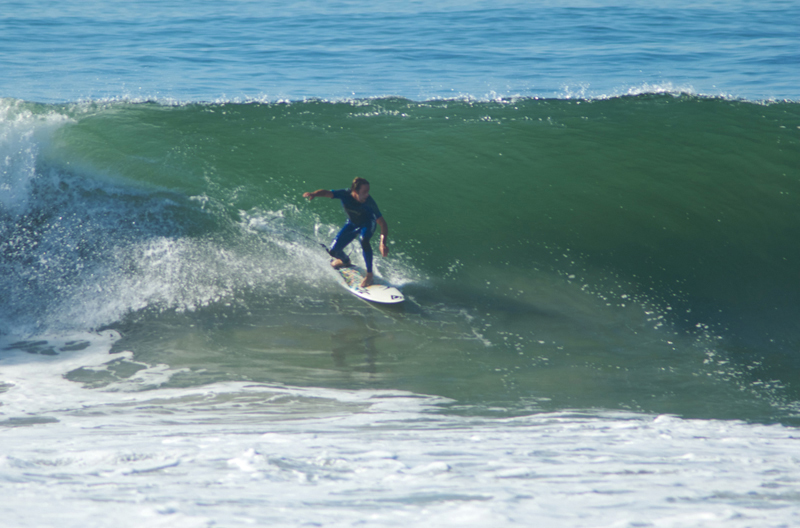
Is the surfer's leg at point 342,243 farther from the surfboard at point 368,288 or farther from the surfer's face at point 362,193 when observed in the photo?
the surfer's face at point 362,193

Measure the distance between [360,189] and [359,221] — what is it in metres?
0.43

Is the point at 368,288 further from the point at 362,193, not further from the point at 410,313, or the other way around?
the point at 362,193

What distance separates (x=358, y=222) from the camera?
6.53 meters

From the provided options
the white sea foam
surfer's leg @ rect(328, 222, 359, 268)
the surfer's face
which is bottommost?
the white sea foam

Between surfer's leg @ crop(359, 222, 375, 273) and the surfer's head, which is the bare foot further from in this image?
the surfer's head

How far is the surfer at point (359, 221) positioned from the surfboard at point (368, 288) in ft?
0.23

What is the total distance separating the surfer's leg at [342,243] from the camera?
21.8 feet

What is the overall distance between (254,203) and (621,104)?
6.64 metres

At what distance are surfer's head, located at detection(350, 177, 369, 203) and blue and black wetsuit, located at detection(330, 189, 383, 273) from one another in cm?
6

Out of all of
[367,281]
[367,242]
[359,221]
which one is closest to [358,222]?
[359,221]

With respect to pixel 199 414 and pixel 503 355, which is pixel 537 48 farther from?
pixel 199 414

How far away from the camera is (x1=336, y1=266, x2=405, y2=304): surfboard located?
6.50 metres

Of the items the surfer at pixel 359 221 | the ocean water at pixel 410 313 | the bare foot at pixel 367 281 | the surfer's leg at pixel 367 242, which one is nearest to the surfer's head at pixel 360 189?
the surfer at pixel 359 221

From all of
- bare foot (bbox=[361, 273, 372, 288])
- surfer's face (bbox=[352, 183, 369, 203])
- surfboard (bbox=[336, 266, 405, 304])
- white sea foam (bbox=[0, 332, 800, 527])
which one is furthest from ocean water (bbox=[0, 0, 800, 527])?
surfer's face (bbox=[352, 183, 369, 203])
